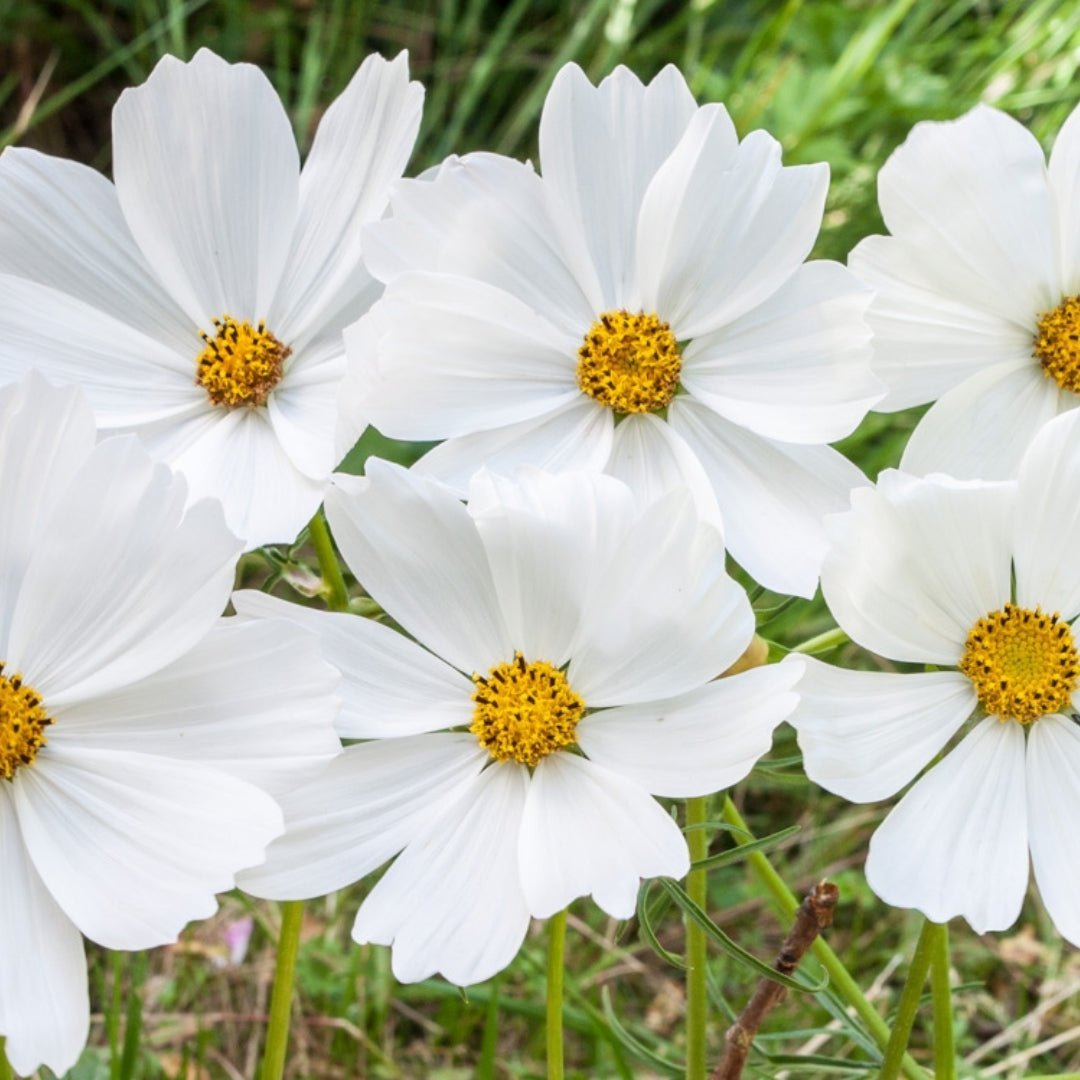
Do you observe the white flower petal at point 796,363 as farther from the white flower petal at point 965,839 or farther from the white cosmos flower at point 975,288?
the white flower petal at point 965,839

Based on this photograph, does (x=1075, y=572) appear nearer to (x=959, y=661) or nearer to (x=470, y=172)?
(x=959, y=661)

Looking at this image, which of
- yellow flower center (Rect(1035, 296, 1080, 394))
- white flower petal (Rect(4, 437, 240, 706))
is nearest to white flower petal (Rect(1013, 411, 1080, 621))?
yellow flower center (Rect(1035, 296, 1080, 394))

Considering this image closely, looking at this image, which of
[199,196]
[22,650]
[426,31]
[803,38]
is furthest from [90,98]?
[22,650]

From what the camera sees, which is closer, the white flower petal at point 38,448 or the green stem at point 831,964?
the white flower petal at point 38,448

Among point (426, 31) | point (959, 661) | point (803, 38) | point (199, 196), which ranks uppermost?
point (426, 31)

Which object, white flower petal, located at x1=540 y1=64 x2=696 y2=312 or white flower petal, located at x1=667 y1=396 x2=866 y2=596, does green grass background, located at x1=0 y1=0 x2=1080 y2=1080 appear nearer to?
white flower petal, located at x1=667 y1=396 x2=866 y2=596

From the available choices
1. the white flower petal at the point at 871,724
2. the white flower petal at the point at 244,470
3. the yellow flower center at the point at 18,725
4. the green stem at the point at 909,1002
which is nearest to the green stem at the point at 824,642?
the white flower petal at the point at 871,724

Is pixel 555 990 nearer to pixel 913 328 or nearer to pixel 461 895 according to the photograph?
pixel 461 895
